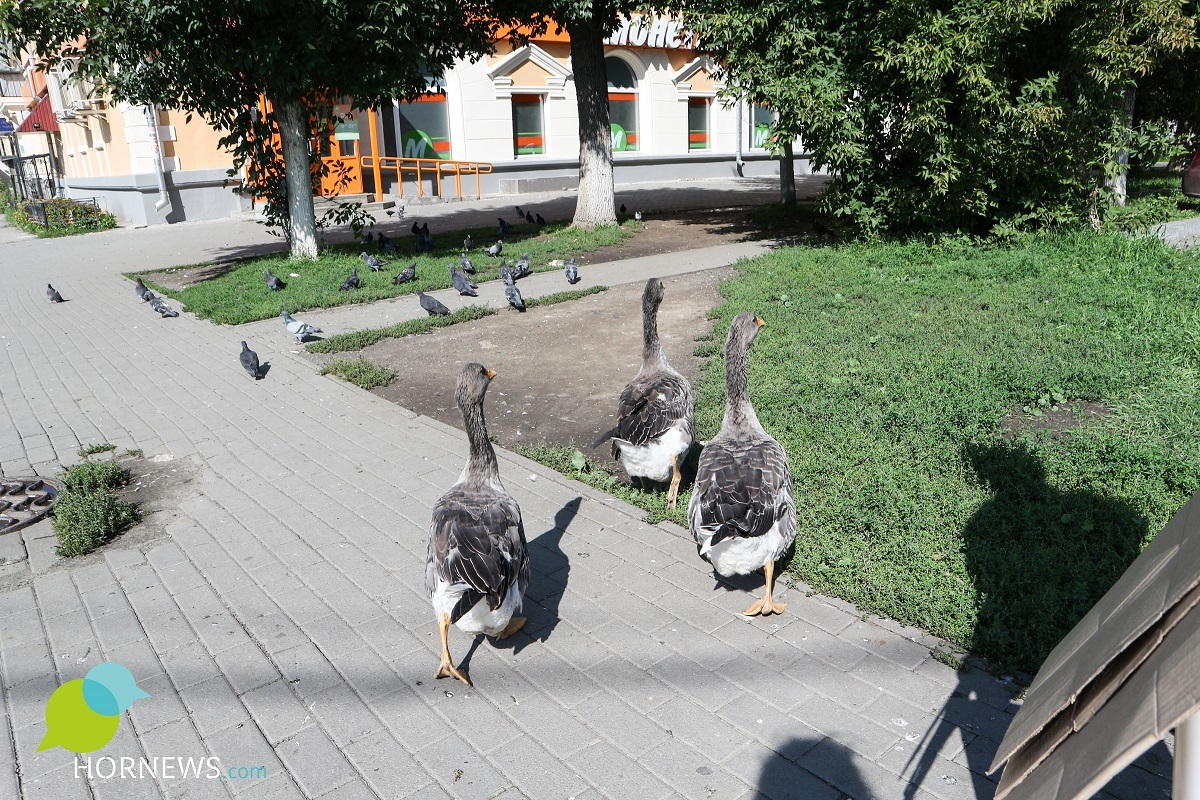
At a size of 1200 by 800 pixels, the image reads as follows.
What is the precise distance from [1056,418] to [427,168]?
24642 millimetres

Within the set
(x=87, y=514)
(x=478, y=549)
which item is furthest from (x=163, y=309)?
(x=478, y=549)

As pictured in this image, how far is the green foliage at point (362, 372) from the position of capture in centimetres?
900

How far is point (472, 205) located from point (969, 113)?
17.5 metres

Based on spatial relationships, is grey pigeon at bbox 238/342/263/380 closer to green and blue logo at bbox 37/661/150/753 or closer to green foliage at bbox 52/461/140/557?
green foliage at bbox 52/461/140/557

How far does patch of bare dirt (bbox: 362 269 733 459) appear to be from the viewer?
786cm

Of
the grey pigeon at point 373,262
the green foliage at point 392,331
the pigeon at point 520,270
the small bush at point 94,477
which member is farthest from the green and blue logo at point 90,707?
the grey pigeon at point 373,262

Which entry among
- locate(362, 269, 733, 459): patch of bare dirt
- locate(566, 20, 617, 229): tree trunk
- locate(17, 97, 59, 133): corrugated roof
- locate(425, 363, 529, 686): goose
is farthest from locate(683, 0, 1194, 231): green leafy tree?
locate(17, 97, 59, 133): corrugated roof

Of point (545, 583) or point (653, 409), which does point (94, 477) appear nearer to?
point (545, 583)

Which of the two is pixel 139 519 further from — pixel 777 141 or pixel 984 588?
pixel 777 141

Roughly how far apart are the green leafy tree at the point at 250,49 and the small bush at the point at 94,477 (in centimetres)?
807

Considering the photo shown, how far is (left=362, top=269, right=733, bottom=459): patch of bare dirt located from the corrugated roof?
29133mm

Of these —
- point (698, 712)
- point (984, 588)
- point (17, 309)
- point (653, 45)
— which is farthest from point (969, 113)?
point (653, 45)

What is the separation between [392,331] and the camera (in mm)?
11016
